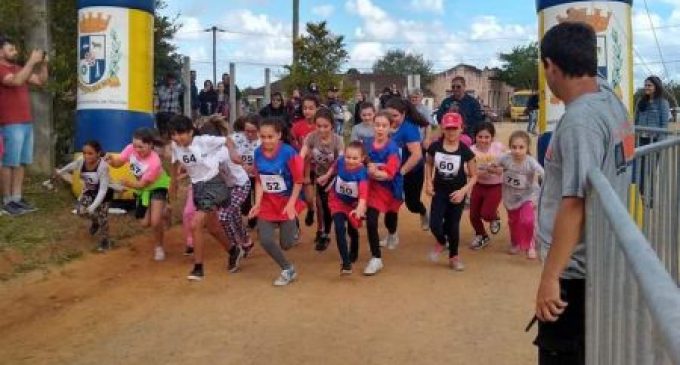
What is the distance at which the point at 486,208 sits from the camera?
8.44 metres

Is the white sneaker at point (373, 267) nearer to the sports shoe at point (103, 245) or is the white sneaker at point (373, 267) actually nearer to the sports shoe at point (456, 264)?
the sports shoe at point (456, 264)

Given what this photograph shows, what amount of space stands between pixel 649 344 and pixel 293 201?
Answer: 5.29 m

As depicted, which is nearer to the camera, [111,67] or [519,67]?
[111,67]

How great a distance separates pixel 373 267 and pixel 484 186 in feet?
6.15

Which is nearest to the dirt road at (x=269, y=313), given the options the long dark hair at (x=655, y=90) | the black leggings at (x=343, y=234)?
the black leggings at (x=343, y=234)

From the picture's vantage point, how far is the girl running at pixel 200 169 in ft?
23.8

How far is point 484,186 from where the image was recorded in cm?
838

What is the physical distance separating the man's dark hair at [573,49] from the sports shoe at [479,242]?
5532 mm

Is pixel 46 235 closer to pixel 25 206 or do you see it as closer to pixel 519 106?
pixel 25 206

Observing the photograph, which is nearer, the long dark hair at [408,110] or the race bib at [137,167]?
the race bib at [137,167]

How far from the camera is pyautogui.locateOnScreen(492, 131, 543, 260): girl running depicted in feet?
26.1

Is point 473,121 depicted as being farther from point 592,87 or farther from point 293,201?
point 592,87

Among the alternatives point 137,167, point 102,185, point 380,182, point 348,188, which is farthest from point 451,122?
point 102,185

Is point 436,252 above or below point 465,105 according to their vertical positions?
below
